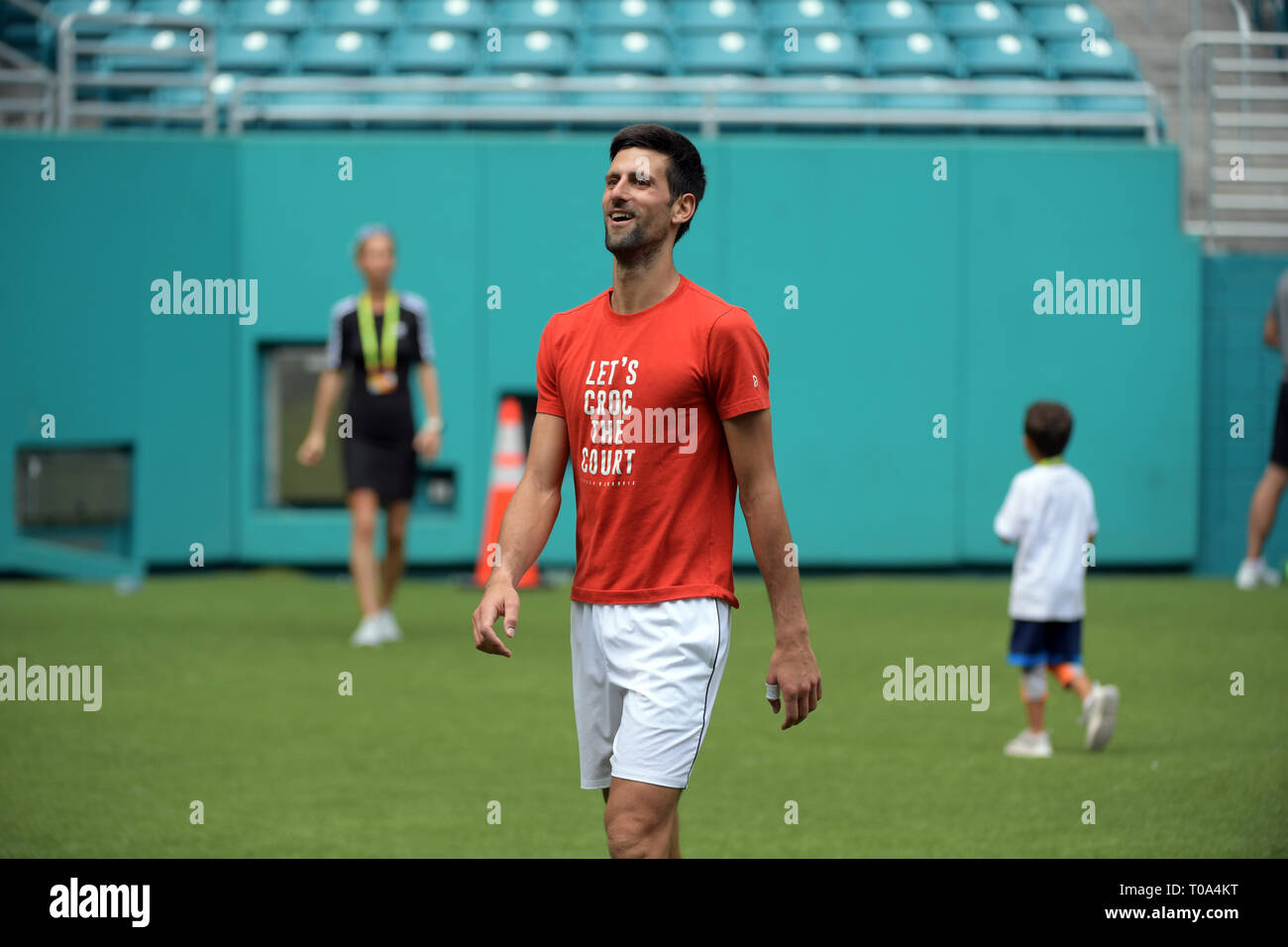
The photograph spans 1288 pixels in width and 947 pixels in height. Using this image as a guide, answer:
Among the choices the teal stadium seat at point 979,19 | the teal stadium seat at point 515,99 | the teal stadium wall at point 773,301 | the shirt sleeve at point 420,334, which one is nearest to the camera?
the shirt sleeve at point 420,334

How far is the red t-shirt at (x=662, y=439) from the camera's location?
403 cm

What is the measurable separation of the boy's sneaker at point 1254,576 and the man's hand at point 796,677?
10.7 meters

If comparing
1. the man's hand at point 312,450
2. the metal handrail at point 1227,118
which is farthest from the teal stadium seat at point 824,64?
the man's hand at point 312,450

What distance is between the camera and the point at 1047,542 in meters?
7.54

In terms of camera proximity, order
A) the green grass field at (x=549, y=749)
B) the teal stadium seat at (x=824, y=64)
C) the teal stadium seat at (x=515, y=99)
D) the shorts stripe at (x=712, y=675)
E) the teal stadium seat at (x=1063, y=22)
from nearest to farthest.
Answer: the shorts stripe at (x=712, y=675) < the green grass field at (x=549, y=749) < the teal stadium seat at (x=515, y=99) < the teal stadium seat at (x=824, y=64) < the teal stadium seat at (x=1063, y=22)

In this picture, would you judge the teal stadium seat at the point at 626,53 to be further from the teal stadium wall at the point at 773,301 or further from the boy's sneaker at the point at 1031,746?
the boy's sneaker at the point at 1031,746

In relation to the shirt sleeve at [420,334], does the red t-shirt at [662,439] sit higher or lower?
lower

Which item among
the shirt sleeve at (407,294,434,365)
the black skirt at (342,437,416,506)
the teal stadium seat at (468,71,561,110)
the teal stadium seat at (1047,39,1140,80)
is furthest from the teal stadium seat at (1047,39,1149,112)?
the black skirt at (342,437,416,506)

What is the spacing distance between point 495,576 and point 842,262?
1121cm

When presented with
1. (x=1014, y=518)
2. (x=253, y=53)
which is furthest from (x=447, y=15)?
(x=1014, y=518)

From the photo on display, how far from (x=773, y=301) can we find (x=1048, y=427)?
7345 mm

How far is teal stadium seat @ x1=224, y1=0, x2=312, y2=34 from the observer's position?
57.9ft

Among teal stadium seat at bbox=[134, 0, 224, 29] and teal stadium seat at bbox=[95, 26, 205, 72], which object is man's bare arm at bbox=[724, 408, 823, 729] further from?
teal stadium seat at bbox=[134, 0, 224, 29]
